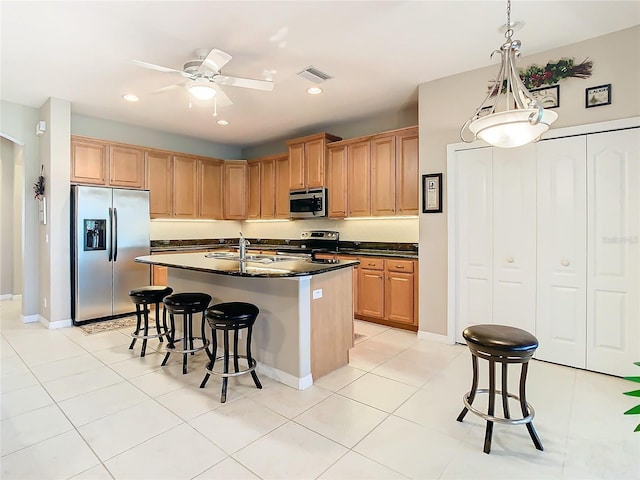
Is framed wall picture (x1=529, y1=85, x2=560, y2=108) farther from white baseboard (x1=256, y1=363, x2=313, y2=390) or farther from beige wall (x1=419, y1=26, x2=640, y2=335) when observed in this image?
white baseboard (x1=256, y1=363, x2=313, y2=390)

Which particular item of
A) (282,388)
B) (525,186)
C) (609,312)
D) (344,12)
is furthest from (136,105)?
(609,312)

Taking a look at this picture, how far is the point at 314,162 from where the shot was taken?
538 cm

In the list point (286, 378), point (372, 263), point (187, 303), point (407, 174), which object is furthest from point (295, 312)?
point (407, 174)

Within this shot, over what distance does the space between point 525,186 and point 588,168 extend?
0.49m

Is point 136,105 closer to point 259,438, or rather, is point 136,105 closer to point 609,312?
point 259,438

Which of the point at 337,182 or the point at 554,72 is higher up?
the point at 554,72

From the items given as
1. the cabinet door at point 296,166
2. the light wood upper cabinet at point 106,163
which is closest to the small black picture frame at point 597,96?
the cabinet door at point 296,166

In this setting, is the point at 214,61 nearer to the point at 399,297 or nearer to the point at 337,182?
the point at 337,182

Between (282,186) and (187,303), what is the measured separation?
11.6 feet

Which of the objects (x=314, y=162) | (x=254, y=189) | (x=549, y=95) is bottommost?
(x=254, y=189)

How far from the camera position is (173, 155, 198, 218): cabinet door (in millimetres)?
5887

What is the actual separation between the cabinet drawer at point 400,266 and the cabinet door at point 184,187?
Answer: 3.68 m

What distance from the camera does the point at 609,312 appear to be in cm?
296

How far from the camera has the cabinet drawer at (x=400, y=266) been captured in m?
4.26
